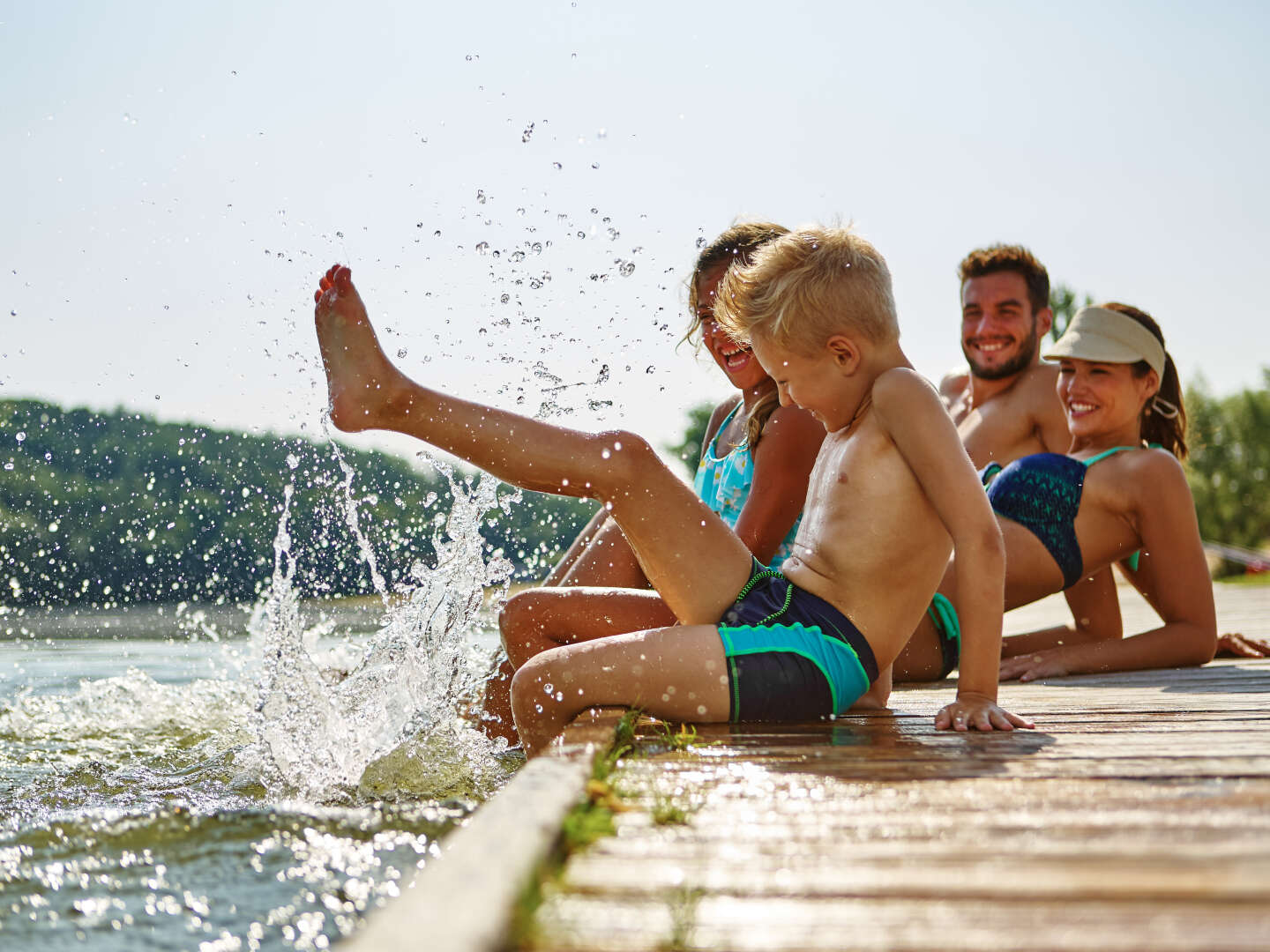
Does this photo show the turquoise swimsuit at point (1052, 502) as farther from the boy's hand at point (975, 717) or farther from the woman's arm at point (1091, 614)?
the boy's hand at point (975, 717)

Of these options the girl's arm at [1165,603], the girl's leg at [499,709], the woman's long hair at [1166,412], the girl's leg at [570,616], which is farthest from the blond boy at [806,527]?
the woman's long hair at [1166,412]

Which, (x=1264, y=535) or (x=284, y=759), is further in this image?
(x=1264, y=535)

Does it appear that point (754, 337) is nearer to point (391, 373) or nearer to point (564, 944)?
point (391, 373)

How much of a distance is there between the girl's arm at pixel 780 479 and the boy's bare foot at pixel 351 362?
1149mm

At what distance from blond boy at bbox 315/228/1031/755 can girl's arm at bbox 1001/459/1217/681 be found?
166 cm

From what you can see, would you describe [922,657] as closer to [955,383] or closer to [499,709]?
[499,709]

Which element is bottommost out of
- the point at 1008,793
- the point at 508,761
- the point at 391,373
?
the point at 508,761

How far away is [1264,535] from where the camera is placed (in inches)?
1709

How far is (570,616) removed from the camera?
3225mm

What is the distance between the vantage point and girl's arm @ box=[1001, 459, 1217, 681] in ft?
13.5

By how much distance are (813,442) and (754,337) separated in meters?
0.68

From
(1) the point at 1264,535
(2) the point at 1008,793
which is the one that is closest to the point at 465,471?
(2) the point at 1008,793

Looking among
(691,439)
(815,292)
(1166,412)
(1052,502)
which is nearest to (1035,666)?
(1052,502)

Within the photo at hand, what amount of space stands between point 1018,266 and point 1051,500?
217 centimetres
